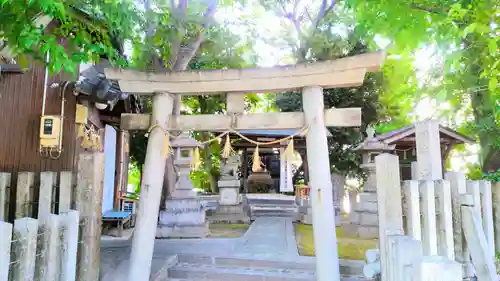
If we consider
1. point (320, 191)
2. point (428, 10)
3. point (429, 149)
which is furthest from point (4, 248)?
point (428, 10)

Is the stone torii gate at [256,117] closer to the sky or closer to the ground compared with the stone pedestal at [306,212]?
closer to the sky

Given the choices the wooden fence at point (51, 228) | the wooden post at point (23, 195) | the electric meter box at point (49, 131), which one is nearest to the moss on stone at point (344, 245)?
the wooden fence at point (51, 228)

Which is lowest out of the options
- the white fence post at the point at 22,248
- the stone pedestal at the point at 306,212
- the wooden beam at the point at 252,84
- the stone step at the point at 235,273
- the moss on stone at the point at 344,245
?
the stone step at the point at 235,273

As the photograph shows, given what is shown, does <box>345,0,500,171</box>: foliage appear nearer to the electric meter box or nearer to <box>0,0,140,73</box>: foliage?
<box>0,0,140,73</box>: foliage

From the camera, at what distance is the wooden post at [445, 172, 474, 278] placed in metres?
4.75

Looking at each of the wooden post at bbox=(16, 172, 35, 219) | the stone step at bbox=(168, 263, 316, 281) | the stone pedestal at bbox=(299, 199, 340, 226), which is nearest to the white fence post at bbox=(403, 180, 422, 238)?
the stone step at bbox=(168, 263, 316, 281)

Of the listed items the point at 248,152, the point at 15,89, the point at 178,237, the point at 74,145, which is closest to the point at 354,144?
the point at 248,152

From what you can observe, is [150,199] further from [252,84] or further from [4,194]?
[252,84]

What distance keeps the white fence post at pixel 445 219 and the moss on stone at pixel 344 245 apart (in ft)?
10.3

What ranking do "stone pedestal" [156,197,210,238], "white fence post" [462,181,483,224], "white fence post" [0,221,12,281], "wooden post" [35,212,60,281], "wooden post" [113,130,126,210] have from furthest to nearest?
"wooden post" [113,130,126,210] < "stone pedestal" [156,197,210,238] < "white fence post" [462,181,483,224] < "wooden post" [35,212,60,281] < "white fence post" [0,221,12,281]

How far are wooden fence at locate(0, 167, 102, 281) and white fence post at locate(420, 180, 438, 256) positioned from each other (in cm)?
453

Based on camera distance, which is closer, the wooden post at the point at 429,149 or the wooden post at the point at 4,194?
the wooden post at the point at 429,149

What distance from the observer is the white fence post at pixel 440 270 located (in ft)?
7.25

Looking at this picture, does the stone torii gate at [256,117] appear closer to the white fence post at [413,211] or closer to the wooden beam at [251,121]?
the wooden beam at [251,121]
